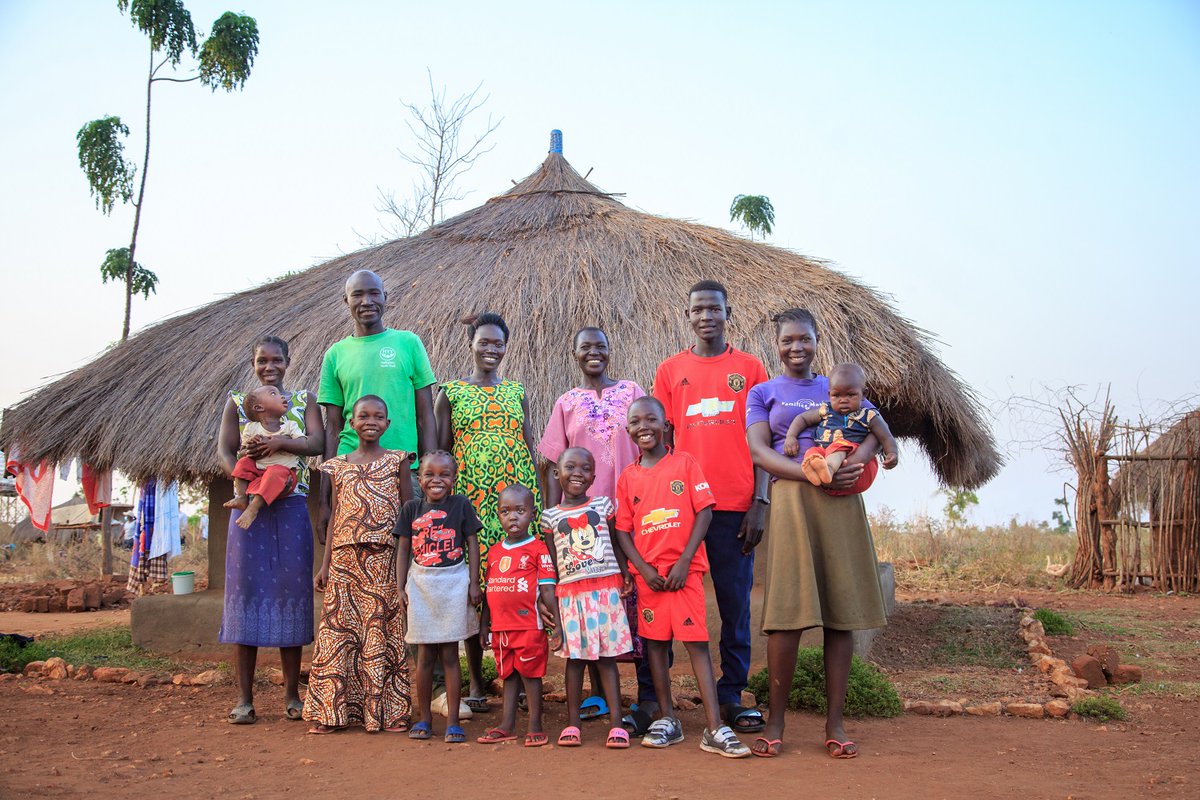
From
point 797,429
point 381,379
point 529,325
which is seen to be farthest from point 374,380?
point 529,325

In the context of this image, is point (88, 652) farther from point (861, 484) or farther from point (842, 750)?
point (861, 484)

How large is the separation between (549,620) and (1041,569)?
1066cm

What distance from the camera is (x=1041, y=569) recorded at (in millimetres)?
12703

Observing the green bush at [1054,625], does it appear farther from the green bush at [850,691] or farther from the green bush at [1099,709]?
the green bush at [850,691]

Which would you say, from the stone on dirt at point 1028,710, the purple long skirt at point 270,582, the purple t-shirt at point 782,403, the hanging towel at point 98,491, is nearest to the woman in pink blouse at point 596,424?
the purple t-shirt at point 782,403

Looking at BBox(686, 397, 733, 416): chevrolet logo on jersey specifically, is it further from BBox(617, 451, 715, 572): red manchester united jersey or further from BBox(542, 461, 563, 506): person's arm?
BBox(542, 461, 563, 506): person's arm

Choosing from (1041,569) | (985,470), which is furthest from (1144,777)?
(1041,569)

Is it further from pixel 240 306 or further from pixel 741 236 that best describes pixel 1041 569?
pixel 240 306

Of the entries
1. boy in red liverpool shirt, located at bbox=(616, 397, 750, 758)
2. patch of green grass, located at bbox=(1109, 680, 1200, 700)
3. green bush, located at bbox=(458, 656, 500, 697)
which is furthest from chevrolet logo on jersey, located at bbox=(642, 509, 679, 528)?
patch of green grass, located at bbox=(1109, 680, 1200, 700)

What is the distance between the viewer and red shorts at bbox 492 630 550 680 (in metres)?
3.89

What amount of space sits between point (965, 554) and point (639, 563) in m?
10.7

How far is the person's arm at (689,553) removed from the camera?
3.70 meters

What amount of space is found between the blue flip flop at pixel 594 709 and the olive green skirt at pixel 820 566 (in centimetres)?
98

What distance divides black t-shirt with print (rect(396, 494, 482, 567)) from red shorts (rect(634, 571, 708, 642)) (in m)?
0.74
